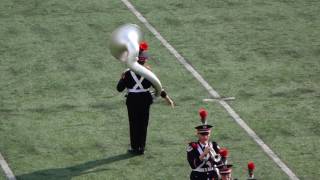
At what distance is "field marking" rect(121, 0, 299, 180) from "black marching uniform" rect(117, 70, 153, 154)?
1870 mm

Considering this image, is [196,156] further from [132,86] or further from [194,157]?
[132,86]

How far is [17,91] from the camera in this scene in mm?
19406

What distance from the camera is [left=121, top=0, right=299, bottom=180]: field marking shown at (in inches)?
661

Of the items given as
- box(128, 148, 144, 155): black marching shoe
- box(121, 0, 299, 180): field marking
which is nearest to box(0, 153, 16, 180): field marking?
box(128, 148, 144, 155): black marching shoe

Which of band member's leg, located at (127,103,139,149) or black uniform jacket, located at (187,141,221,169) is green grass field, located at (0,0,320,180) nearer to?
band member's leg, located at (127,103,139,149)

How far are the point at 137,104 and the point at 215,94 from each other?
2748mm

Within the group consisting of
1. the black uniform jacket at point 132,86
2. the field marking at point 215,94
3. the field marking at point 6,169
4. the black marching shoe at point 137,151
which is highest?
the black uniform jacket at point 132,86

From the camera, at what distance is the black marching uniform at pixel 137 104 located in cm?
1688

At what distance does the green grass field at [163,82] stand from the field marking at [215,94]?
101 millimetres

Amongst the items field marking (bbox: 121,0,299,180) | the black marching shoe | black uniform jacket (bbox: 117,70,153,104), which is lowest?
the black marching shoe

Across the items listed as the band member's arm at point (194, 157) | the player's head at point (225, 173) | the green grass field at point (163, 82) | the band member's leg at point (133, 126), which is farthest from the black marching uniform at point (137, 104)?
the player's head at point (225, 173)

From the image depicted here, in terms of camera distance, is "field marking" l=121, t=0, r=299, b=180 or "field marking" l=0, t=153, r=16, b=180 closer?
"field marking" l=0, t=153, r=16, b=180

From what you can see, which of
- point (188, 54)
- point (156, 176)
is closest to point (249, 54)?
point (188, 54)

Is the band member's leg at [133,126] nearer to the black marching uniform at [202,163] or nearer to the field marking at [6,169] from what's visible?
the field marking at [6,169]
